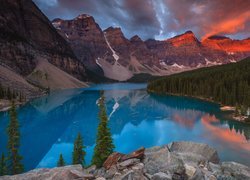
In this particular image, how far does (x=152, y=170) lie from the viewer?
55.4 ft

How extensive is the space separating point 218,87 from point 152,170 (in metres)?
107

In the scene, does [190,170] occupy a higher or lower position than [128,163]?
lower

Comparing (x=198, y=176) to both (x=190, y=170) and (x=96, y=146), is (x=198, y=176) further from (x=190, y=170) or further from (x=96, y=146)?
(x=96, y=146)

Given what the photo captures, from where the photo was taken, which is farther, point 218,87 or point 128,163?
point 218,87

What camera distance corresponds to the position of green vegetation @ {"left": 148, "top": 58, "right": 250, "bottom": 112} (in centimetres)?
9930

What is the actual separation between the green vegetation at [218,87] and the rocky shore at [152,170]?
69401 millimetres

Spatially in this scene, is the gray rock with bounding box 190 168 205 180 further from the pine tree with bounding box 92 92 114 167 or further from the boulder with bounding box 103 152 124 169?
the pine tree with bounding box 92 92 114 167

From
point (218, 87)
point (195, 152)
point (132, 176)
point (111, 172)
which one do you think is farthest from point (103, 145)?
point (218, 87)

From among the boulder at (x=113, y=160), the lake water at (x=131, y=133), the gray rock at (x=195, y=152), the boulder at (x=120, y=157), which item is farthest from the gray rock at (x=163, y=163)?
the lake water at (x=131, y=133)

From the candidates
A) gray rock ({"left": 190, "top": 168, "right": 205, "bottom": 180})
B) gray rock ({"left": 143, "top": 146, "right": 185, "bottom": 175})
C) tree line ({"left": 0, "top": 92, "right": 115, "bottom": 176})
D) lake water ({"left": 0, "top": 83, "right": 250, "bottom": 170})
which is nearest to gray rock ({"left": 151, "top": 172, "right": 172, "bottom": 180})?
gray rock ({"left": 143, "top": 146, "right": 185, "bottom": 175})

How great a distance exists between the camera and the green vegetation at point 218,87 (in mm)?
99300

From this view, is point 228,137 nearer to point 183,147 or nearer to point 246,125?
point 246,125

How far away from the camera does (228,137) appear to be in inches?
2035

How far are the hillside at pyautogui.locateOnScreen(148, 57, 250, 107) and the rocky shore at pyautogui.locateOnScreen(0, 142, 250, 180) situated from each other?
7304 cm
